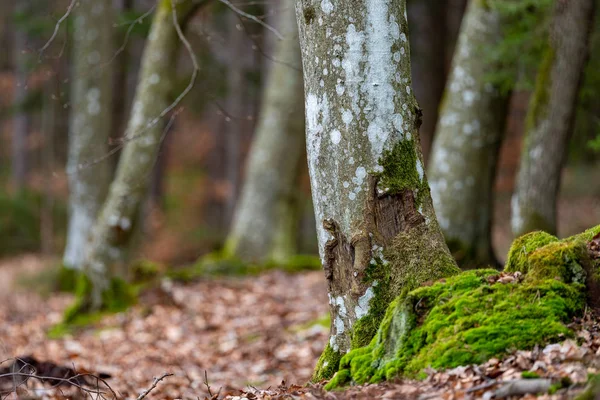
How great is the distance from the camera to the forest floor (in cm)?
317

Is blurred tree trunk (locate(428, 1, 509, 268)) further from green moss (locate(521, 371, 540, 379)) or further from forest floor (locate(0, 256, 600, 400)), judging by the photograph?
green moss (locate(521, 371, 540, 379))

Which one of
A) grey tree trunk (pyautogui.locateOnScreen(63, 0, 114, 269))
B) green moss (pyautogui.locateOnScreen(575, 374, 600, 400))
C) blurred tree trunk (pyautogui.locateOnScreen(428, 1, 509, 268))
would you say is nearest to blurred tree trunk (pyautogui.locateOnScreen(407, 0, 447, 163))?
blurred tree trunk (pyautogui.locateOnScreen(428, 1, 509, 268))

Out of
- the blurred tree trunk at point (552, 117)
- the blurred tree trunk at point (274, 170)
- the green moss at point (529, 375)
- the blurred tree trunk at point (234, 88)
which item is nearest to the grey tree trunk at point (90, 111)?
the blurred tree trunk at point (274, 170)

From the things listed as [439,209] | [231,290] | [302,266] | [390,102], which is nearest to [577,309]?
[390,102]

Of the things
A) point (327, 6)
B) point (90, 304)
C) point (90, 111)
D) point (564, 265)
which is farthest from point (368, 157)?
point (90, 111)

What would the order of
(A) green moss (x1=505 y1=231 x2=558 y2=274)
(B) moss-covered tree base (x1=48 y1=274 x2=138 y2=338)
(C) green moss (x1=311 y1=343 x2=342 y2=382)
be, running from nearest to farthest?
1. (A) green moss (x1=505 y1=231 x2=558 y2=274)
2. (C) green moss (x1=311 y1=343 x2=342 y2=382)
3. (B) moss-covered tree base (x1=48 y1=274 x2=138 y2=338)

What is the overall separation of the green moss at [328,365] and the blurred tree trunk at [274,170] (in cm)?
805

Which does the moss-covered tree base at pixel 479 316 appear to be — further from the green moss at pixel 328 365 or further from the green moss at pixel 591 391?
the green moss at pixel 591 391

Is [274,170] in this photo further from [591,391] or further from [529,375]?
[591,391]

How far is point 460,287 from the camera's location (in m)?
3.69

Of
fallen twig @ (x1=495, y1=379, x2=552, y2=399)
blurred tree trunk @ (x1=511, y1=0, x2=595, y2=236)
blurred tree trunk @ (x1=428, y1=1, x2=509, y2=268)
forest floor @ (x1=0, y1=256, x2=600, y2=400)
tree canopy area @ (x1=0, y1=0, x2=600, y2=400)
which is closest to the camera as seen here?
fallen twig @ (x1=495, y1=379, x2=552, y2=399)

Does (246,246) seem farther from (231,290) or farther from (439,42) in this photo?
(439,42)

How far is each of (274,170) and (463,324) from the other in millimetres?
9032

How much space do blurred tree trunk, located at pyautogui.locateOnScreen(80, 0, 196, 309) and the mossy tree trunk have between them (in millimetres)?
4916
